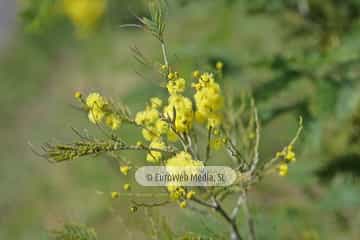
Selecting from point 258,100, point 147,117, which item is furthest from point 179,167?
point 258,100

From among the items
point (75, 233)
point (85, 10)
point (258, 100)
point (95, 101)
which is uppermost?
point (85, 10)

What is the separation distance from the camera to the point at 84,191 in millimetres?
5402

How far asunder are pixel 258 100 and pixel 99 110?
87 centimetres

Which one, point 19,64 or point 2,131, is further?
point 19,64

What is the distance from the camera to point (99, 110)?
4.27ft

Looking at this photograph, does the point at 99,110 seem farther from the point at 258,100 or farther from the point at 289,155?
the point at 258,100

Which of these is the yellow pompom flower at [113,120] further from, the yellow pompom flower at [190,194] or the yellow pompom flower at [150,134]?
the yellow pompom flower at [190,194]

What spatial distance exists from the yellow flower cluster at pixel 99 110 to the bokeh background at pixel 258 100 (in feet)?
0.15

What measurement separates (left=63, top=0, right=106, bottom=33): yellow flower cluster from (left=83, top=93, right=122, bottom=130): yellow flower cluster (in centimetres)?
292

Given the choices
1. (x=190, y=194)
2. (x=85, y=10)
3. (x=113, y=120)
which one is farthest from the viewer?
(x=85, y=10)

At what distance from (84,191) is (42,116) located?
6.93 feet

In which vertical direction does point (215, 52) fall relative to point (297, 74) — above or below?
above

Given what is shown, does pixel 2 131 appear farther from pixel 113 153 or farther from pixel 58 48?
pixel 113 153

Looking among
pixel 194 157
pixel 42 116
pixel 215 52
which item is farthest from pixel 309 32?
pixel 42 116
